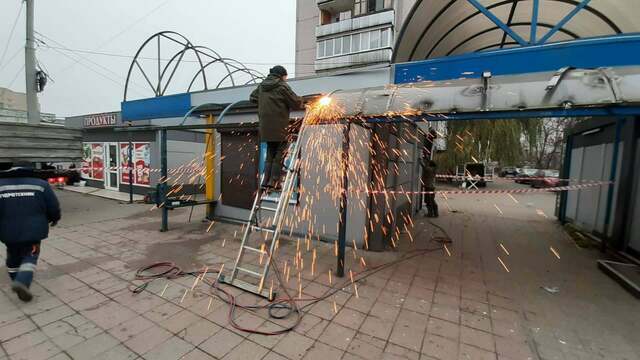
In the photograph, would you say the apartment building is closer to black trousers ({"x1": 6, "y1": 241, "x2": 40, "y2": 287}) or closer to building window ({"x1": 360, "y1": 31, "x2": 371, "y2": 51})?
building window ({"x1": 360, "y1": 31, "x2": 371, "y2": 51})

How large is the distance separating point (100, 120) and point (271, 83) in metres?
14.2

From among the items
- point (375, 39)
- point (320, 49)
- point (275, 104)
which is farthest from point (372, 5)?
point (275, 104)

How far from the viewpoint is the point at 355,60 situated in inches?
951

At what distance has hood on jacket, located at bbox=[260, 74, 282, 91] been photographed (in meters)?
3.84

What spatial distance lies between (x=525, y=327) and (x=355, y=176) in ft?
11.3

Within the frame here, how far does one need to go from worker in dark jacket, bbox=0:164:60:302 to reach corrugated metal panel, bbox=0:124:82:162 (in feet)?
16.2

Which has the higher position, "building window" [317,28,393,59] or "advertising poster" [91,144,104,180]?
"building window" [317,28,393,59]

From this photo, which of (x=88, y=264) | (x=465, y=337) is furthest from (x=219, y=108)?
(x=465, y=337)

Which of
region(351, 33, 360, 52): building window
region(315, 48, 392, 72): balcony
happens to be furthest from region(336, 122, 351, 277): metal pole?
region(351, 33, 360, 52): building window

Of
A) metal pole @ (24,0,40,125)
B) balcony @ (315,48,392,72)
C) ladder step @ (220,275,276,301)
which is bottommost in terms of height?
ladder step @ (220,275,276,301)

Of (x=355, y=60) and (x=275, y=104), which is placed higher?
(x=355, y=60)

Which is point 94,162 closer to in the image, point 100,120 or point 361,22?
point 100,120

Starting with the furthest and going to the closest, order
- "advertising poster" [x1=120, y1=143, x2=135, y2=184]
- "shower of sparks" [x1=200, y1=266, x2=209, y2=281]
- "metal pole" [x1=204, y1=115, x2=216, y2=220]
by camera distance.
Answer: "advertising poster" [x1=120, y1=143, x2=135, y2=184]
"metal pole" [x1=204, y1=115, x2=216, y2=220]
"shower of sparks" [x1=200, y1=266, x2=209, y2=281]

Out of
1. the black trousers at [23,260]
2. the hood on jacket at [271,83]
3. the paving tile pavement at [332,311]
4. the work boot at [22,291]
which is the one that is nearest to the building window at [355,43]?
the paving tile pavement at [332,311]
